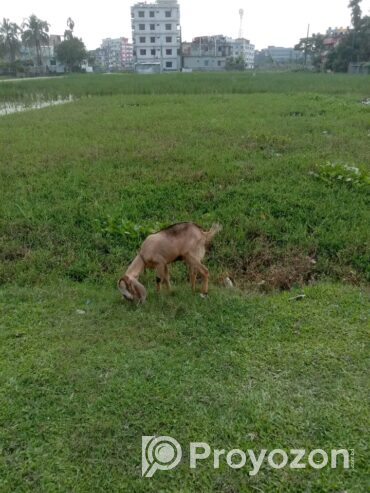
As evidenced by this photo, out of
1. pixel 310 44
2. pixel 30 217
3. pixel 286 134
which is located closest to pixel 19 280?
pixel 30 217

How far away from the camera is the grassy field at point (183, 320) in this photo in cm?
215

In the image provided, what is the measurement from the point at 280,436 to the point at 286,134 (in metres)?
8.02

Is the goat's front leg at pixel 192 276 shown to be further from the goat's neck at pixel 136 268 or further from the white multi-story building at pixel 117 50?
the white multi-story building at pixel 117 50

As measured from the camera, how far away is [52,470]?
204 centimetres

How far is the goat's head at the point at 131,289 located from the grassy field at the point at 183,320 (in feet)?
0.41

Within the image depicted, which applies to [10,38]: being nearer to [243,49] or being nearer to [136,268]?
[243,49]

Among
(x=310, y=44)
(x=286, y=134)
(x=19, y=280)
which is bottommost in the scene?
(x=19, y=280)

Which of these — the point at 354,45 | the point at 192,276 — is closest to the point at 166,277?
the point at 192,276

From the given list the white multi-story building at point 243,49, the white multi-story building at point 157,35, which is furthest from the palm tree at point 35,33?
the white multi-story building at point 243,49

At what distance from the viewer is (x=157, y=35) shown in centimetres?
6038

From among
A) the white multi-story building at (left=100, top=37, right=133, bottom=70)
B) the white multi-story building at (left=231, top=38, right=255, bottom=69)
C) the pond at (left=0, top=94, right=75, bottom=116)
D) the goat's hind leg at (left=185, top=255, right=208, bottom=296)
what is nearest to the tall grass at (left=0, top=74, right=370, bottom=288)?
the goat's hind leg at (left=185, top=255, right=208, bottom=296)

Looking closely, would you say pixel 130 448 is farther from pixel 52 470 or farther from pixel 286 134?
pixel 286 134

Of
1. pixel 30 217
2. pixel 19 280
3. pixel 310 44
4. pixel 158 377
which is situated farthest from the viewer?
pixel 310 44

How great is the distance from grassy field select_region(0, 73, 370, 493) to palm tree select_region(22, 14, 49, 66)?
62.0 m
